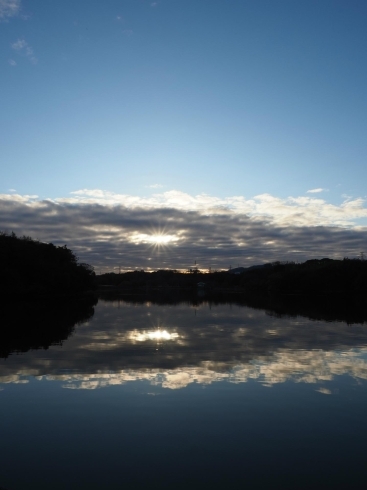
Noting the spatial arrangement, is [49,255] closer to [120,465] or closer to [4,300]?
[4,300]

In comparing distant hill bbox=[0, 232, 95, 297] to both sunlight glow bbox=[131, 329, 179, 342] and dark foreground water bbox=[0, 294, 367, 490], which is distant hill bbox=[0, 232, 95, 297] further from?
dark foreground water bbox=[0, 294, 367, 490]

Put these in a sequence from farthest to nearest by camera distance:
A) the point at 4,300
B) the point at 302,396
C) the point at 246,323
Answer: the point at 4,300 → the point at 246,323 → the point at 302,396

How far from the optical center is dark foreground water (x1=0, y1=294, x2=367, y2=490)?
673 centimetres

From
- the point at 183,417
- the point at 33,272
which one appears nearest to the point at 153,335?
the point at 183,417

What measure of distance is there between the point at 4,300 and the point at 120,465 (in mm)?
55574

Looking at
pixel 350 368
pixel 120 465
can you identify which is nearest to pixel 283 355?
pixel 350 368

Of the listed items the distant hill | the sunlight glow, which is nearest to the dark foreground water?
the sunlight glow

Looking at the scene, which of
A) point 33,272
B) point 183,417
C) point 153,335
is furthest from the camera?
point 33,272

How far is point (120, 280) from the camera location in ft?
639

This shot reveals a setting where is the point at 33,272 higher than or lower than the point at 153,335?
higher

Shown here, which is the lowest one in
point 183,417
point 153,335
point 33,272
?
point 183,417

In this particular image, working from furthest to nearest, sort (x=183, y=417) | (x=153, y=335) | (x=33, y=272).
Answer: (x=33, y=272), (x=153, y=335), (x=183, y=417)

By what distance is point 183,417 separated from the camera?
367 inches

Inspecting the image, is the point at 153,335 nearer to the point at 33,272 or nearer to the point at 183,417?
the point at 183,417
